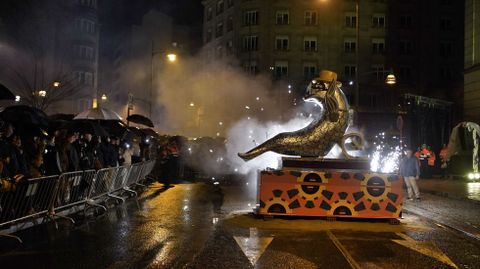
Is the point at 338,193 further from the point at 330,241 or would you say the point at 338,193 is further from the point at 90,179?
the point at 90,179

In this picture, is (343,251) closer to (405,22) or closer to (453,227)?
(453,227)

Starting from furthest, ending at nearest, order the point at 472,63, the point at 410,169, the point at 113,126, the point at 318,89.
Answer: the point at 472,63 < the point at 113,126 < the point at 410,169 < the point at 318,89

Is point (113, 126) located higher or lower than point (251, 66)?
lower

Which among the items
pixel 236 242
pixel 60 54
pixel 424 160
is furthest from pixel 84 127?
pixel 60 54

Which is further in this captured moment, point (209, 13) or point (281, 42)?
point (209, 13)

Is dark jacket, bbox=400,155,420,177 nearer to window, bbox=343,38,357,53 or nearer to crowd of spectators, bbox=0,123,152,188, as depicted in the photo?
crowd of spectators, bbox=0,123,152,188

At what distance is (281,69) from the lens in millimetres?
47688

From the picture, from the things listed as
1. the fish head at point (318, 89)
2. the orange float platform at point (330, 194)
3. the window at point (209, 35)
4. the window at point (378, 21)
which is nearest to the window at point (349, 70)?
the window at point (378, 21)

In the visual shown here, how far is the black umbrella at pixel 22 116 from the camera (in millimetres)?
9914

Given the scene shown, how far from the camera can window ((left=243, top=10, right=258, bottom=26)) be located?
49.1 metres

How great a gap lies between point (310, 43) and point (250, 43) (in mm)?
5835

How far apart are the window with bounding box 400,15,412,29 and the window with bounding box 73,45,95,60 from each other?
29677 millimetres

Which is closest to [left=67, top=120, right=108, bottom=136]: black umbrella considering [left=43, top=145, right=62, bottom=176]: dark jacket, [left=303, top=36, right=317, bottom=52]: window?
[left=43, top=145, right=62, bottom=176]: dark jacket

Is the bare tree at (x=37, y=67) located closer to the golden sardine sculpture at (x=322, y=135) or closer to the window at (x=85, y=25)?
the window at (x=85, y=25)
